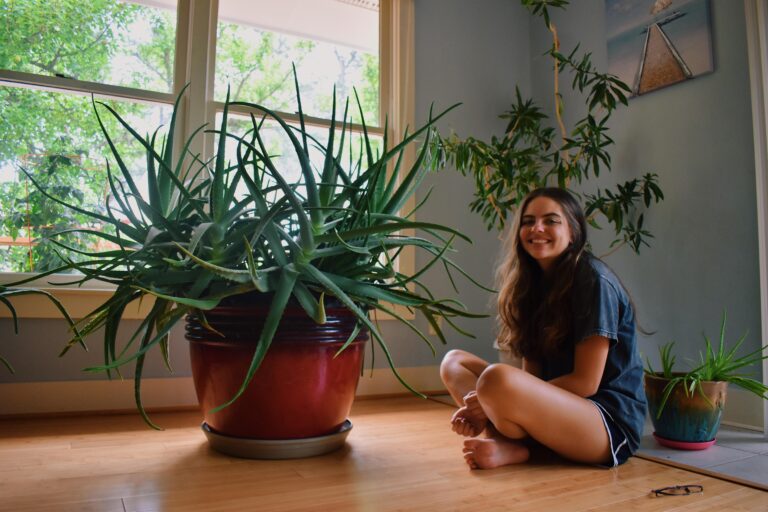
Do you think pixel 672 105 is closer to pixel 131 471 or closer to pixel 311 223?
pixel 311 223

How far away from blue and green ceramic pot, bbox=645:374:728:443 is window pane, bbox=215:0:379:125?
196 centimetres

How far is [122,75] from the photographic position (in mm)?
2441

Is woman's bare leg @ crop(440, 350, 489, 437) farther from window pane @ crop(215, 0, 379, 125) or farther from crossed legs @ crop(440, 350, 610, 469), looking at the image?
window pane @ crop(215, 0, 379, 125)

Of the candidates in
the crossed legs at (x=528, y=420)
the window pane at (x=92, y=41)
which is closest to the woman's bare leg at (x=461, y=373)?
the crossed legs at (x=528, y=420)

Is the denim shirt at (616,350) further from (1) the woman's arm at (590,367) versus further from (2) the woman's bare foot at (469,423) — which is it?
(2) the woman's bare foot at (469,423)

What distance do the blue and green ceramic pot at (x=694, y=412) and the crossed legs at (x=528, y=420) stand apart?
407 millimetres

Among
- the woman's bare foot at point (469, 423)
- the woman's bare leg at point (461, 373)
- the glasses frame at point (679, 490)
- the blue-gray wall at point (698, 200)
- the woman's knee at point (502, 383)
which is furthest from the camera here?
the blue-gray wall at point (698, 200)

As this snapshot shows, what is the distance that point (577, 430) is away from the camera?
1.42m

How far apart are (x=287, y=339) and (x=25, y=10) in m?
1.95

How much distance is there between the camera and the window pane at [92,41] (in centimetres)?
229

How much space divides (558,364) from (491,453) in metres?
0.37

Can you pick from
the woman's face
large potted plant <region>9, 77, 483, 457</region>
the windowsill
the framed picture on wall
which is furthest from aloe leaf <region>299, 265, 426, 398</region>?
the framed picture on wall

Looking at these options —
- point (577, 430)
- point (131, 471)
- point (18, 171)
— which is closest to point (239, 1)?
point (18, 171)

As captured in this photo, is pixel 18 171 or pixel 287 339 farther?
pixel 18 171
